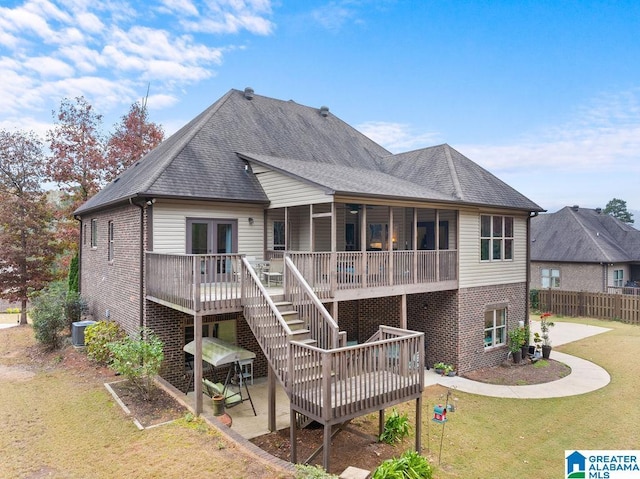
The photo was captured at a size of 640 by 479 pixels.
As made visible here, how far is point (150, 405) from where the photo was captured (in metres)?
8.79

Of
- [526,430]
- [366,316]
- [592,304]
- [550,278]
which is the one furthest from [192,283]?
[550,278]

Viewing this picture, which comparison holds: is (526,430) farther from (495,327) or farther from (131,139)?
(131,139)

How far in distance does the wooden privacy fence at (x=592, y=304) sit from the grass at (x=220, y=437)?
12226 mm

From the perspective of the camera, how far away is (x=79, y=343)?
13.3 metres

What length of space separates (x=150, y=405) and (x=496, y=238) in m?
12.0

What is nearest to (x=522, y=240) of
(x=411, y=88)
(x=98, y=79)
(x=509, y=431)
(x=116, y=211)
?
(x=509, y=431)

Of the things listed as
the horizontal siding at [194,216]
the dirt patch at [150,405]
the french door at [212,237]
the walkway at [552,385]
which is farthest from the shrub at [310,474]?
the walkway at [552,385]

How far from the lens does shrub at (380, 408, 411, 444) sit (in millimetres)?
8383

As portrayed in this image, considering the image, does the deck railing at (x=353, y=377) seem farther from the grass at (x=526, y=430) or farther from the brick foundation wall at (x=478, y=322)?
the brick foundation wall at (x=478, y=322)

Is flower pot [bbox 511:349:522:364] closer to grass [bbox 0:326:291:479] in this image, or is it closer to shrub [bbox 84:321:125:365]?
grass [bbox 0:326:291:479]

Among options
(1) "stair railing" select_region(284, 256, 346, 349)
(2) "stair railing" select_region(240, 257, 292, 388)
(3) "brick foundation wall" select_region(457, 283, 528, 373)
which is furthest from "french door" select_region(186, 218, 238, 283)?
(3) "brick foundation wall" select_region(457, 283, 528, 373)

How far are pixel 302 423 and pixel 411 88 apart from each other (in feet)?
90.9

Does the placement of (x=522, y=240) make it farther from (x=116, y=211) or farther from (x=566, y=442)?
(x=116, y=211)

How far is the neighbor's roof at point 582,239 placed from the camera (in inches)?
994
